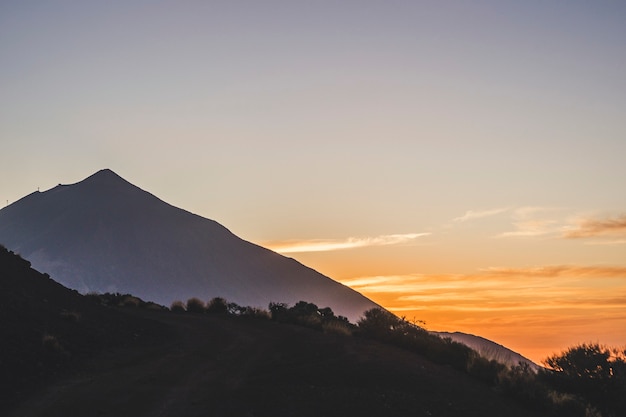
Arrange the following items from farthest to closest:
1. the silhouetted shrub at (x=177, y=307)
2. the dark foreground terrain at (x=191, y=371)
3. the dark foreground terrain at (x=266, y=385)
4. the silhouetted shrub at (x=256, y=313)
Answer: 1. the silhouetted shrub at (x=177, y=307)
2. the silhouetted shrub at (x=256, y=313)
3. the dark foreground terrain at (x=191, y=371)
4. the dark foreground terrain at (x=266, y=385)

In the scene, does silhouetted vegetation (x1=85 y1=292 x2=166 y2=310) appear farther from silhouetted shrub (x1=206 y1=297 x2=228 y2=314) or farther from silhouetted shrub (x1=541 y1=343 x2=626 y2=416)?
silhouetted shrub (x1=541 y1=343 x2=626 y2=416)

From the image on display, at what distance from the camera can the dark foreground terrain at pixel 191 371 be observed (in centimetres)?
1734

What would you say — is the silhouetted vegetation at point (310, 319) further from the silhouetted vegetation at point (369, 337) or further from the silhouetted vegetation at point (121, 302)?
the silhouetted vegetation at point (121, 302)

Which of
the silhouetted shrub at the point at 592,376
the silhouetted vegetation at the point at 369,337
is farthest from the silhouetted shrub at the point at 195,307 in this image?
the silhouetted shrub at the point at 592,376

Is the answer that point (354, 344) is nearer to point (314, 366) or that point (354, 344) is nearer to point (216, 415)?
point (314, 366)

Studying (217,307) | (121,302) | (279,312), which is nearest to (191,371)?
(279,312)

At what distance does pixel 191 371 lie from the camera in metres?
21.3

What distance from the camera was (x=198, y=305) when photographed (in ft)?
139

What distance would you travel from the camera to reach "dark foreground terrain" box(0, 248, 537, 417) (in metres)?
17.3

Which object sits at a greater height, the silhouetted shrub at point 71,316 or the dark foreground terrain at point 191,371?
the silhouetted shrub at point 71,316

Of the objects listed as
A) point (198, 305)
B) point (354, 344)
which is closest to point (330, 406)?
point (354, 344)

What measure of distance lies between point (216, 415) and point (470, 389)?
312 inches

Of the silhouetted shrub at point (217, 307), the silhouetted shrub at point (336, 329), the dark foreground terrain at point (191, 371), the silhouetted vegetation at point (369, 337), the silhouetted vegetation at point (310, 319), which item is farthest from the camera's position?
the silhouetted shrub at point (217, 307)

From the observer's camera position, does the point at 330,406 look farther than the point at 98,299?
No
